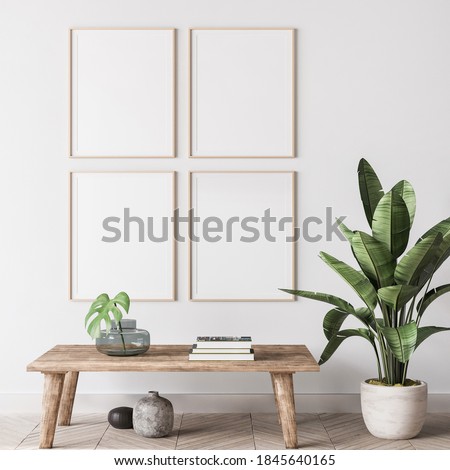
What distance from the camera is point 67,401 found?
356cm

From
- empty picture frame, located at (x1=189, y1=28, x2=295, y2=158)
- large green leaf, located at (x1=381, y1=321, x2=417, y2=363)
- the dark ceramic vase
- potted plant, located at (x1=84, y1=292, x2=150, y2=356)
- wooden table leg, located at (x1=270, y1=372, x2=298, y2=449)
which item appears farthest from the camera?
empty picture frame, located at (x1=189, y1=28, x2=295, y2=158)

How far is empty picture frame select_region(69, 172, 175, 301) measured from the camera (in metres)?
3.81

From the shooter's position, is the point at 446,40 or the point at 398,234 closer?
the point at 398,234

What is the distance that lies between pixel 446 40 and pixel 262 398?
→ 2301 mm

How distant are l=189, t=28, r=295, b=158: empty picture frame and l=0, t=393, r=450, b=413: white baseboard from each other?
140cm

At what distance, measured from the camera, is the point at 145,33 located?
3.80 meters

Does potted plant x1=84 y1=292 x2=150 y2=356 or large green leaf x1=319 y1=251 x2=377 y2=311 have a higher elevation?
large green leaf x1=319 y1=251 x2=377 y2=311

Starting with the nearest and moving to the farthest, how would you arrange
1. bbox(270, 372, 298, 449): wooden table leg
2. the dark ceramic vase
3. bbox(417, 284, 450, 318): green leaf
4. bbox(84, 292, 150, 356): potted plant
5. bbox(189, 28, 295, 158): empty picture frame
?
1. bbox(270, 372, 298, 449): wooden table leg
2. bbox(84, 292, 150, 356): potted plant
3. bbox(417, 284, 450, 318): green leaf
4. the dark ceramic vase
5. bbox(189, 28, 295, 158): empty picture frame

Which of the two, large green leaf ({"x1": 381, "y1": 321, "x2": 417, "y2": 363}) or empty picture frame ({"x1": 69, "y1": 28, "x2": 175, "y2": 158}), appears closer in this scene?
large green leaf ({"x1": 381, "y1": 321, "x2": 417, "y2": 363})

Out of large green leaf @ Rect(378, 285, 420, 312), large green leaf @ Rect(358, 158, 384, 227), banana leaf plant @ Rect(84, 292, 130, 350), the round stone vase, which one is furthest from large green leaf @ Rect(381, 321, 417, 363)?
banana leaf plant @ Rect(84, 292, 130, 350)

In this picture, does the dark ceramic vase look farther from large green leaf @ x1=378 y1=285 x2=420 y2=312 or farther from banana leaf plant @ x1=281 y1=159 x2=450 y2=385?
large green leaf @ x1=378 y1=285 x2=420 y2=312
